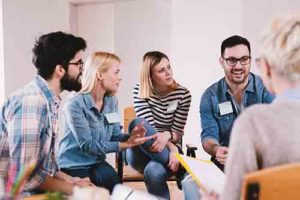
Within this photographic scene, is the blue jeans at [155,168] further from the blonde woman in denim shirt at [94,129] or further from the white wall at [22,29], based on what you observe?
the white wall at [22,29]

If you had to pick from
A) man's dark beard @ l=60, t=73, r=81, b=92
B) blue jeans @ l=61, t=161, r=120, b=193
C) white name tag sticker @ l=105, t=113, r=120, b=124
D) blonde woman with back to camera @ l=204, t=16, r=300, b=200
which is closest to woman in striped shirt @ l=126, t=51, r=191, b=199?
white name tag sticker @ l=105, t=113, r=120, b=124

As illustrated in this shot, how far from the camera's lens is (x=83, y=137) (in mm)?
2268

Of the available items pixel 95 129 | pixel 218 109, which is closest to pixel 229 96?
pixel 218 109

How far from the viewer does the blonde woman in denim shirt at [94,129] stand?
2303mm

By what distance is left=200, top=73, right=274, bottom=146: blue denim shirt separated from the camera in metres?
2.45

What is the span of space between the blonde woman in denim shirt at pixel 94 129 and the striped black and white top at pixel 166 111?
0.26 m

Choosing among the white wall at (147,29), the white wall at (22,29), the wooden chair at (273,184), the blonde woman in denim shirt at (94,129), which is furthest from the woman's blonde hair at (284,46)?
the white wall at (22,29)

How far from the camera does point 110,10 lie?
4.65 m

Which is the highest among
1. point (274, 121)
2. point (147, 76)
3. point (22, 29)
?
point (22, 29)

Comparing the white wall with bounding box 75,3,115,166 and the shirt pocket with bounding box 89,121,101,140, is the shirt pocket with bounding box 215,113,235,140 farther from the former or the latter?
the white wall with bounding box 75,3,115,166

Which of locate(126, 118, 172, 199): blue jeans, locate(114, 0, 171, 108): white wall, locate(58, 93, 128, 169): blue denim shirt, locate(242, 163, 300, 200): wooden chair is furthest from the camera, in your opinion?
locate(114, 0, 171, 108): white wall

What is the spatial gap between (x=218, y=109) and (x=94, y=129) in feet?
2.50

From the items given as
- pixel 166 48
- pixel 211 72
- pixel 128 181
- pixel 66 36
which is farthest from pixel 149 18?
pixel 66 36

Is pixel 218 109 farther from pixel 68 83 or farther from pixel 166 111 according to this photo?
pixel 68 83
